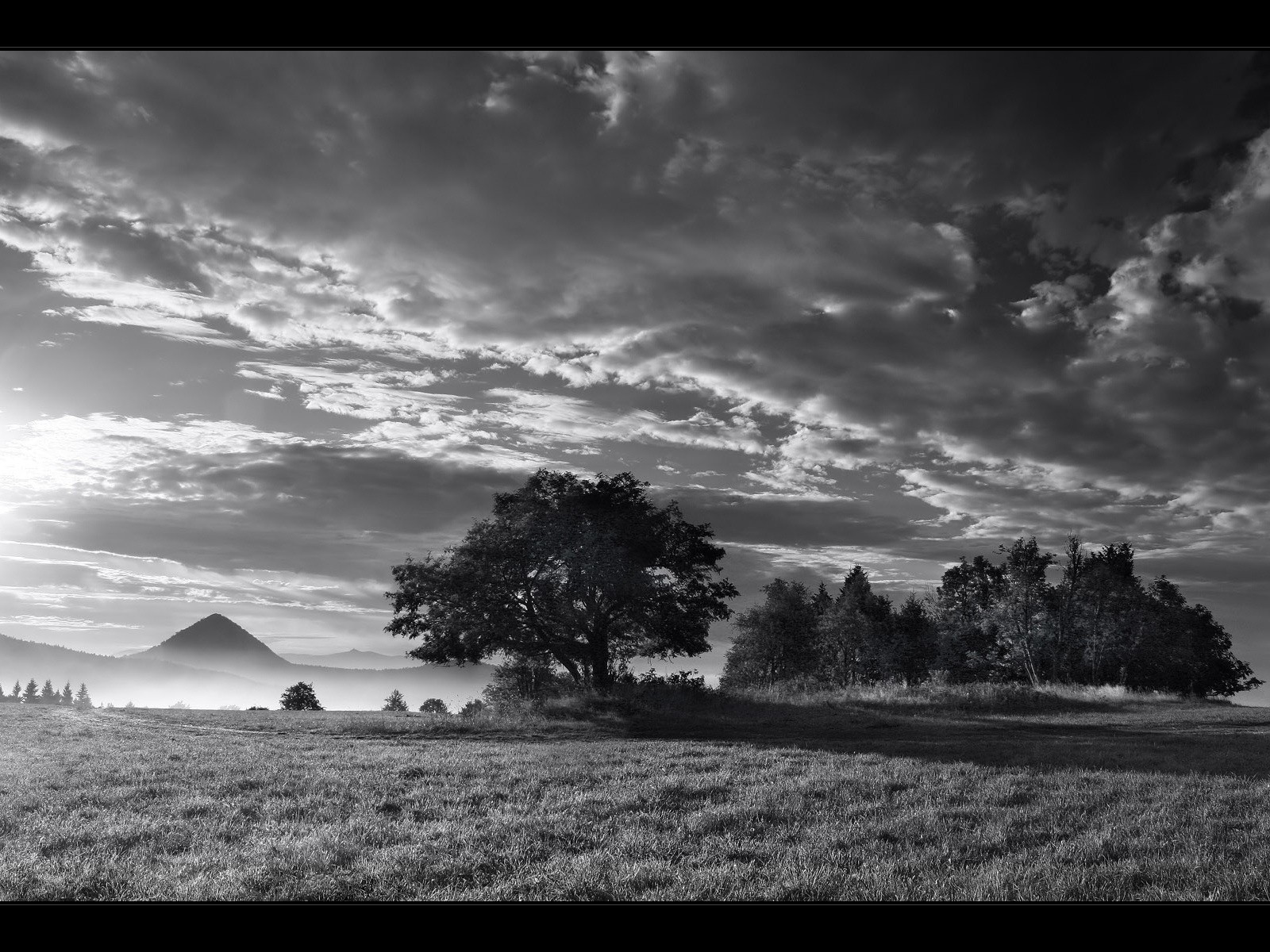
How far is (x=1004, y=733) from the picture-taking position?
21.6 metres

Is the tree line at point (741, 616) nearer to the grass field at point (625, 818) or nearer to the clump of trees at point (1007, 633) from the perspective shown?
the clump of trees at point (1007, 633)

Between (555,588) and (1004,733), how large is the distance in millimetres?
15499

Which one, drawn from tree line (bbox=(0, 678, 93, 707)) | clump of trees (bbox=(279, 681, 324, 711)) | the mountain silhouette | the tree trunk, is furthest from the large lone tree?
tree line (bbox=(0, 678, 93, 707))

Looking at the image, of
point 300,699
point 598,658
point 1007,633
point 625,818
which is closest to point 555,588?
point 598,658

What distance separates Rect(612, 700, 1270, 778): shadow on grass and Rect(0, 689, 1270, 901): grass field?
0.20 m

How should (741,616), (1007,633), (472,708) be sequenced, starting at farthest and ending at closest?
1. (741,616)
2. (1007,633)
3. (472,708)

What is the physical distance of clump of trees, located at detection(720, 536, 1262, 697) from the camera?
164ft

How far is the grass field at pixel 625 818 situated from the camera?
6.26 metres

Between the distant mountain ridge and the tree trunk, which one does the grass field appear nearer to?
the distant mountain ridge

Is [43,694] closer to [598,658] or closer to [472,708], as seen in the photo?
[472,708]

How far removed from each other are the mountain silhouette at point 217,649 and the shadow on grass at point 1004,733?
9.73 metres
